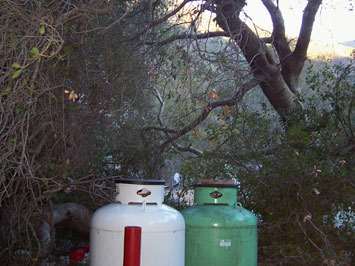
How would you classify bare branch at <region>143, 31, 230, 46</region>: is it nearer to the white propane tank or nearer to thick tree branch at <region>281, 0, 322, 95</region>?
thick tree branch at <region>281, 0, 322, 95</region>

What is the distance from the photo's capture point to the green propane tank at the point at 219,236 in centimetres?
423

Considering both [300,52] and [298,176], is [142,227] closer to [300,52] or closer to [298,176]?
[298,176]

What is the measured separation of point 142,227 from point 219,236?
2.84ft

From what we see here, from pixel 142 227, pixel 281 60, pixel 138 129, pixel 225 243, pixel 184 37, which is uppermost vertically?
pixel 281 60

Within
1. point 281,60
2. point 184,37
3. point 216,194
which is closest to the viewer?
point 216,194

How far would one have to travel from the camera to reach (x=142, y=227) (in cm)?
368

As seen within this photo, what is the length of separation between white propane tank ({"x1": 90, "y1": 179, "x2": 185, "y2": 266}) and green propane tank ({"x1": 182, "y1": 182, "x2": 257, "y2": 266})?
340 mm

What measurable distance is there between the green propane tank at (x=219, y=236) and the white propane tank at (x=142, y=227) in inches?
13.4

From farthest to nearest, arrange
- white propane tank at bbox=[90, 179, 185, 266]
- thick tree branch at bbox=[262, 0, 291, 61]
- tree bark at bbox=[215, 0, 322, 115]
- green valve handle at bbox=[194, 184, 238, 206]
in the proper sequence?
1. thick tree branch at bbox=[262, 0, 291, 61]
2. tree bark at bbox=[215, 0, 322, 115]
3. green valve handle at bbox=[194, 184, 238, 206]
4. white propane tank at bbox=[90, 179, 185, 266]

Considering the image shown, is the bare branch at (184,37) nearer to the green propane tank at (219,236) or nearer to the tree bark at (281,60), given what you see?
the tree bark at (281,60)

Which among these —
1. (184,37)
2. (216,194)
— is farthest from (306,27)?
(216,194)

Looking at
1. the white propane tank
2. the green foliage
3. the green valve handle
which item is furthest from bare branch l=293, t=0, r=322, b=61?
Result: the white propane tank

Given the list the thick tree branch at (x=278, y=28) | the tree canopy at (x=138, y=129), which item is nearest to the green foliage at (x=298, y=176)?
the tree canopy at (x=138, y=129)

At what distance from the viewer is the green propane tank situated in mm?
4230
